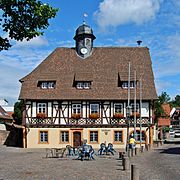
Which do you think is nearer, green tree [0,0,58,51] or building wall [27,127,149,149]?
green tree [0,0,58,51]

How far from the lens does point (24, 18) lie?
9969 mm

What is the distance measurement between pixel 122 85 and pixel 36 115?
1007cm

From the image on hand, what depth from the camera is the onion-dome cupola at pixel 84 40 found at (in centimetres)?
5081

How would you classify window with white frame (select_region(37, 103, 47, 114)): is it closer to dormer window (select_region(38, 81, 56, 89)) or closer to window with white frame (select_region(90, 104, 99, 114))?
dormer window (select_region(38, 81, 56, 89))

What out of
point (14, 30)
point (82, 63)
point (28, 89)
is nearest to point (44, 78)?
point (28, 89)

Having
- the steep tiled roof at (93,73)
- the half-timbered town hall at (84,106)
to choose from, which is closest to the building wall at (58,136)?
the half-timbered town hall at (84,106)

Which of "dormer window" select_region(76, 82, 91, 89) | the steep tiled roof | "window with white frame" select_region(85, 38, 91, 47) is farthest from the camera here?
"window with white frame" select_region(85, 38, 91, 47)

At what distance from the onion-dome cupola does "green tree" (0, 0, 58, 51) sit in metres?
40.7

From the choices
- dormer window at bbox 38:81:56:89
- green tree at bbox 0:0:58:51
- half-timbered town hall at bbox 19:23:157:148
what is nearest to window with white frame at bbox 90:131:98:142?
half-timbered town hall at bbox 19:23:157:148

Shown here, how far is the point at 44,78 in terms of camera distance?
4722 centimetres

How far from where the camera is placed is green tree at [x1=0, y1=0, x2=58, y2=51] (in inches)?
378

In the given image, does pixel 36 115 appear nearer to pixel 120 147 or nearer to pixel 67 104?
pixel 67 104

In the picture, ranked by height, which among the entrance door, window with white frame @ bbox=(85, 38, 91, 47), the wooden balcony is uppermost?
window with white frame @ bbox=(85, 38, 91, 47)

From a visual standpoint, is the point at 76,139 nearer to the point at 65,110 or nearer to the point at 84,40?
the point at 65,110
